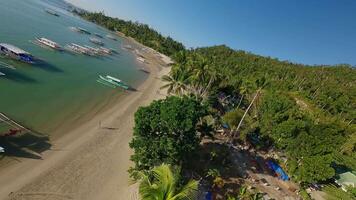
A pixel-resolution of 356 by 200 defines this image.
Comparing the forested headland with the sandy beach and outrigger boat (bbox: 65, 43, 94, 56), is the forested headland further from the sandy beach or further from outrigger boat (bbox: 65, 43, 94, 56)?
outrigger boat (bbox: 65, 43, 94, 56)

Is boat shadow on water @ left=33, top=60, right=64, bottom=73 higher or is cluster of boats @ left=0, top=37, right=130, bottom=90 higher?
cluster of boats @ left=0, top=37, right=130, bottom=90

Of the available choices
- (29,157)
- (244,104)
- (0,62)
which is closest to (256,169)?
(29,157)

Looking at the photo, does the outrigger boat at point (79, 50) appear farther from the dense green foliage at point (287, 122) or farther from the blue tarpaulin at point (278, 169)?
the blue tarpaulin at point (278, 169)

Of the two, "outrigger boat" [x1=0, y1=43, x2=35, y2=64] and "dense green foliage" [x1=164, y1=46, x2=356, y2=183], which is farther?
"outrigger boat" [x1=0, y1=43, x2=35, y2=64]

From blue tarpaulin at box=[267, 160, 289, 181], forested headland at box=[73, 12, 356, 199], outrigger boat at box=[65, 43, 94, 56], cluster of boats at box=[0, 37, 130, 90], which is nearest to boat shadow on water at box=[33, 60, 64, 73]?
cluster of boats at box=[0, 37, 130, 90]

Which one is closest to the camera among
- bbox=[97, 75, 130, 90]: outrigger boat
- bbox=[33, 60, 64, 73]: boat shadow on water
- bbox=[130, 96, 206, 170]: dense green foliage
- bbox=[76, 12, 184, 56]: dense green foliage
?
bbox=[130, 96, 206, 170]: dense green foliage
